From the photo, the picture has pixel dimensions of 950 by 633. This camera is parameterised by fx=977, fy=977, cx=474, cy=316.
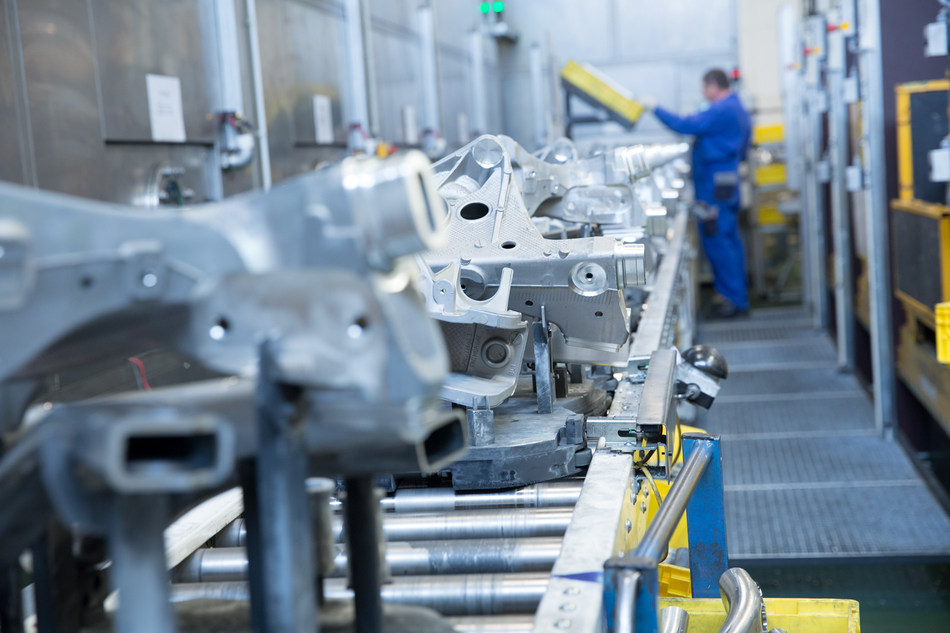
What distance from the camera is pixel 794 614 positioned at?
175 cm

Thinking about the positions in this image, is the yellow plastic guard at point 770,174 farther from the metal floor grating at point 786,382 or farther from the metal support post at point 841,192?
the metal floor grating at point 786,382

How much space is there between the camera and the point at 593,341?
188cm

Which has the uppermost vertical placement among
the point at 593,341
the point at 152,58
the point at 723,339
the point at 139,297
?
the point at 152,58

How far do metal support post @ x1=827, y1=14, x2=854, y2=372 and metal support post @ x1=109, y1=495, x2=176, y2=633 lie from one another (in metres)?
5.00

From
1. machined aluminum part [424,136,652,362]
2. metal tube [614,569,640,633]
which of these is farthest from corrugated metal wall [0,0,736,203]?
metal tube [614,569,640,633]

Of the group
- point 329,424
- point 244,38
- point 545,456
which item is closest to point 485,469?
point 545,456

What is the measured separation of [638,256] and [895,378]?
3.15 m

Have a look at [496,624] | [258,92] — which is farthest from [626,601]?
[258,92]

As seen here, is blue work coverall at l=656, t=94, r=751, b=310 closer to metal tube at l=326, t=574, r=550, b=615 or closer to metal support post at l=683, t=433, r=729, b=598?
metal support post at l=683, t=433, r=729, b=598

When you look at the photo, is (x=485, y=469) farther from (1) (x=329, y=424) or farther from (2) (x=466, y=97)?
(2) (x=466, y=97)

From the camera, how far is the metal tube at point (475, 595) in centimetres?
121

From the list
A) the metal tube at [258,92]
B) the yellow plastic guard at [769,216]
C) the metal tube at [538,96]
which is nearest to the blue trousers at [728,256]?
the metal tube at [538,96]

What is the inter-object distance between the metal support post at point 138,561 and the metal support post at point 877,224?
4.13m

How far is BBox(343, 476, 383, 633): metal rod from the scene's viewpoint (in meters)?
0.92
